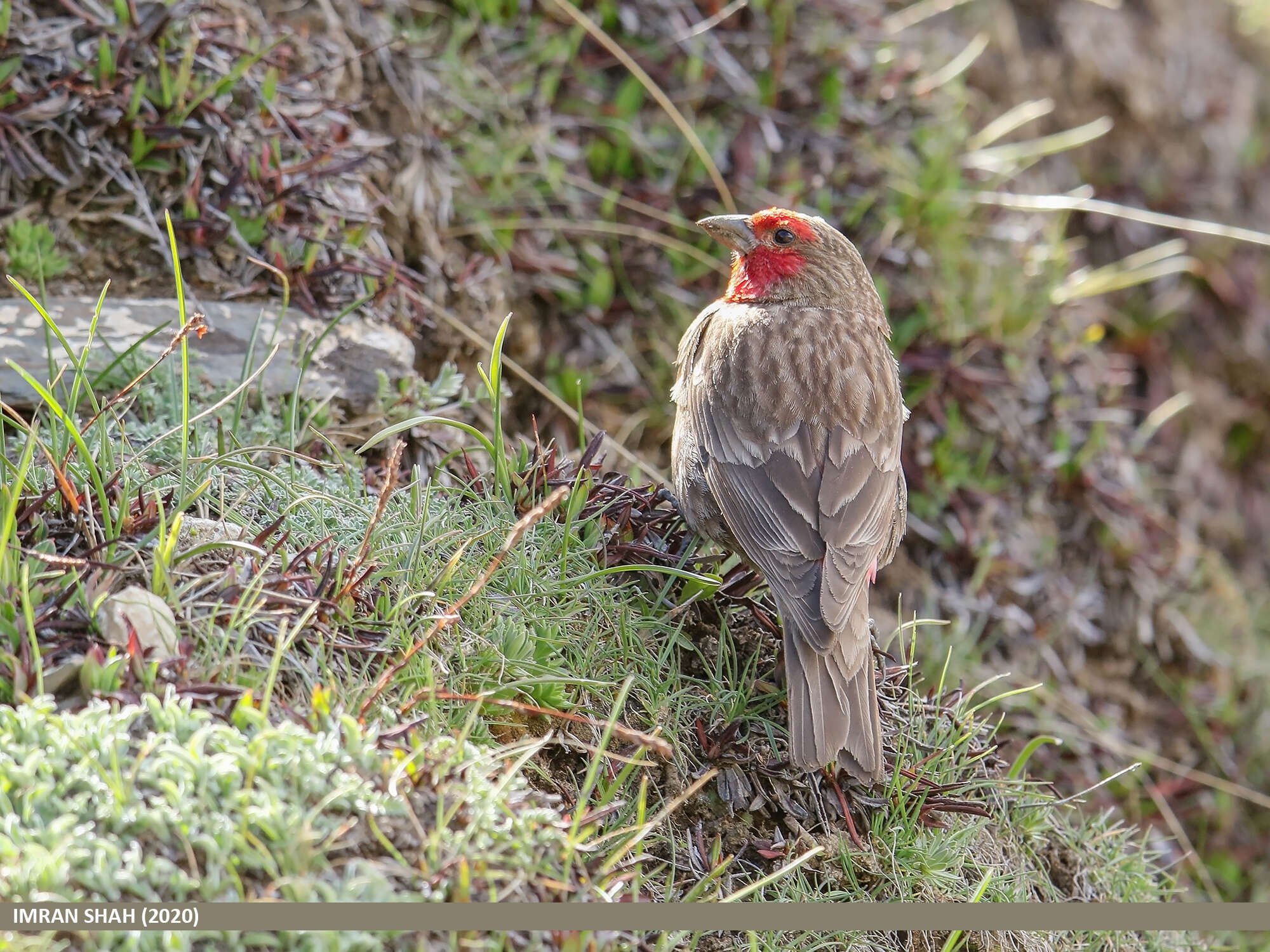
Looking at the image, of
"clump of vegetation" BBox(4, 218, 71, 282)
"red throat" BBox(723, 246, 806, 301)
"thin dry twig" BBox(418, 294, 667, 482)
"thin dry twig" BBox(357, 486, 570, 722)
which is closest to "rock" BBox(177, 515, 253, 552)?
"thin dry twig" BBox(357, 486, 570, 722)

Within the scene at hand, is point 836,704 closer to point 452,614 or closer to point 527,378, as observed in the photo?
point 452,614

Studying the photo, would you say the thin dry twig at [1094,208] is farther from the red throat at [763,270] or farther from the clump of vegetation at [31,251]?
the clump of vegetation at [31,251]

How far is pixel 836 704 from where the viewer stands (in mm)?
2973

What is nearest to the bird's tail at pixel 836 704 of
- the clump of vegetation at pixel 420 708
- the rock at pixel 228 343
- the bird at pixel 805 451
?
the bird at pixel 805 451

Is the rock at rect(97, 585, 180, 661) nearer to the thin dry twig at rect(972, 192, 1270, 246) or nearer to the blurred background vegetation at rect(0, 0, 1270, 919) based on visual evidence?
the blurred background vegetation at rect(0, 0, 1270, 919)

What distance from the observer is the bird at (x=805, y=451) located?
9.93 ft

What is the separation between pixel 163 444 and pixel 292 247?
110cm

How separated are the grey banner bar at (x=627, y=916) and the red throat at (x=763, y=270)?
2062mm

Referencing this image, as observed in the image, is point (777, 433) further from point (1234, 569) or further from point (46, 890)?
point (1234, 569)

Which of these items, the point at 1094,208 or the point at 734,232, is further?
the point at 1094,208

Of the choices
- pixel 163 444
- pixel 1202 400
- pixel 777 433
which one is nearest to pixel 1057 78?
pixel 1202 400

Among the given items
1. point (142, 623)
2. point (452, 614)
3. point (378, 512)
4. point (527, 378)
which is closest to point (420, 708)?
point (452, 614)

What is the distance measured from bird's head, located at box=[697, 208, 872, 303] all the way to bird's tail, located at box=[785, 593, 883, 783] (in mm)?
1358

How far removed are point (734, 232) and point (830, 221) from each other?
1503 mm
